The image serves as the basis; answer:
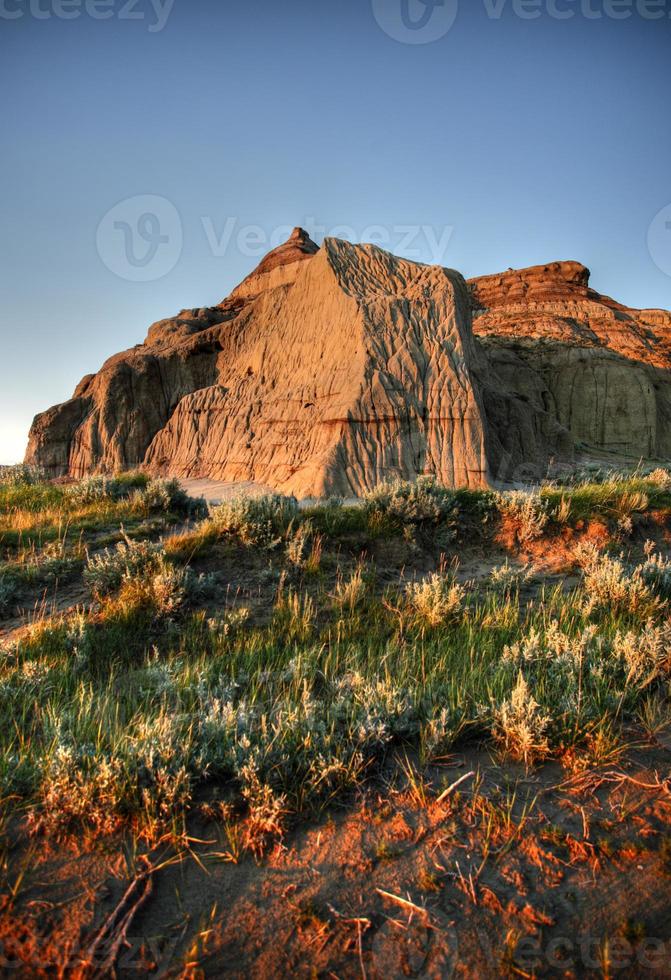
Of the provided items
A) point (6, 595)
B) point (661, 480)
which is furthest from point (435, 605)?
point (661, 480)

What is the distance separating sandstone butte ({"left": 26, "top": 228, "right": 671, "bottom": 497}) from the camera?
597 inches

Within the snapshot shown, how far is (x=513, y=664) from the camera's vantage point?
3.87 metres

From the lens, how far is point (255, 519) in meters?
7.15

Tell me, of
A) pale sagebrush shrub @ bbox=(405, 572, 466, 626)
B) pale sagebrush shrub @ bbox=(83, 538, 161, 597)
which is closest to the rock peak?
pale sagebrush shrub @ bbox=(83, 538, 161, 597)

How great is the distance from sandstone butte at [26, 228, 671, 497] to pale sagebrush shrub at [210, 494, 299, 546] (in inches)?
252

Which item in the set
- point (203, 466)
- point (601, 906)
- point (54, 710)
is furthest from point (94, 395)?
point (601, 906)

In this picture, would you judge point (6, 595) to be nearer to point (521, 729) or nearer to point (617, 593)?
point (521, 729)

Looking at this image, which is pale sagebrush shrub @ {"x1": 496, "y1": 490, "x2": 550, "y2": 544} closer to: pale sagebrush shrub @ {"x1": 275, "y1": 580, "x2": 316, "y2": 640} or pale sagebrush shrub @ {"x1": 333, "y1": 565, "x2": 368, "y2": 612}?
pale sagebrush shrub @ {"x1": 333, "y1": 565, "x2": 368, "y2": 612}

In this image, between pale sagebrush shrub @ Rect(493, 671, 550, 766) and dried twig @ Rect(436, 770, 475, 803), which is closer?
dried twig @ Rect(436, 770, 475, 803)

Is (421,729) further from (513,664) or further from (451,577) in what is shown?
(451,577)

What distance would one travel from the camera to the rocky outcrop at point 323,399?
1505 cm

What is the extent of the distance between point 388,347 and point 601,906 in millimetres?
15582

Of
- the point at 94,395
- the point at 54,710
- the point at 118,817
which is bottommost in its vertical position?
the point at 118,817

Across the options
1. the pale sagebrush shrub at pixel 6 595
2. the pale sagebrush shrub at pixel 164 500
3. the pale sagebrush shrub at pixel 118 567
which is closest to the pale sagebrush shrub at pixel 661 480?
the pale sagebrush shrub at pixel 164 500
